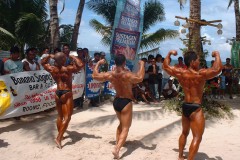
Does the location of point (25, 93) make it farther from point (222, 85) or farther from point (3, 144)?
point (222, 85)

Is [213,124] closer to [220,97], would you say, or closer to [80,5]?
[220,97]

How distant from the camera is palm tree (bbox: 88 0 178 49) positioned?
61.2 feet

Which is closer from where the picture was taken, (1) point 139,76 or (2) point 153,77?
(1) point 139,76

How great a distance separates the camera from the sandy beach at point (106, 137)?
20.1ft

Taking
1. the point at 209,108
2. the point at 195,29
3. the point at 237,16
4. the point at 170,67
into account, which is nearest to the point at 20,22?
the point at 195,29

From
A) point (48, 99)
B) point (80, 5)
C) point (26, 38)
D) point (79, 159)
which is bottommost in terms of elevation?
point (79, 159)

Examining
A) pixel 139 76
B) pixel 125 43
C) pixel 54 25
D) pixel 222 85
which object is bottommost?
pixel 222 85

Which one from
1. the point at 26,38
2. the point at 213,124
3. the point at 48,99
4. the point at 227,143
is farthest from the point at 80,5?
the point at 227,143

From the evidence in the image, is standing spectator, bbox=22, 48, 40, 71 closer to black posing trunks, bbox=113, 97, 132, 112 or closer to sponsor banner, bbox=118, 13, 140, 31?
sponsor banner, bbox=118, 13, 140, 31

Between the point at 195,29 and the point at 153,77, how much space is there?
2.41 meters

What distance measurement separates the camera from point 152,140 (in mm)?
7023

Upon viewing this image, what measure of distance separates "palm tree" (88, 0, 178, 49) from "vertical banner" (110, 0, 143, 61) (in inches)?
343

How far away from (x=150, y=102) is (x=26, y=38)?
7.51 meters

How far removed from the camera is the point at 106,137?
718 cm
